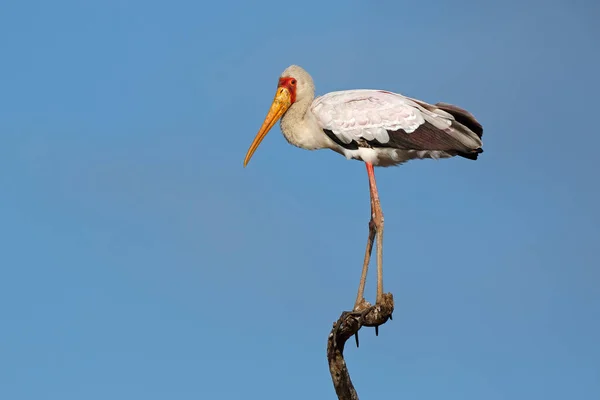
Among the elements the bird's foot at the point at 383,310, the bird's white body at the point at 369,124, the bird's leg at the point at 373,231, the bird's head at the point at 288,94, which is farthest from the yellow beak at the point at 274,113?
the bird's foot at the point at 383,310

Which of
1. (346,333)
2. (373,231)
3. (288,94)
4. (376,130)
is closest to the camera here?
(346,333)

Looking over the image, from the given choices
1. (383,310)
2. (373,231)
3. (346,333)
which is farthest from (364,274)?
(346,333)

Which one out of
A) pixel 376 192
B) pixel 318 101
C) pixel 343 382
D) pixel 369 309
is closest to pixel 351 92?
pixel 318 101

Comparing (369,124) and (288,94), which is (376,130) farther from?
(288,94)

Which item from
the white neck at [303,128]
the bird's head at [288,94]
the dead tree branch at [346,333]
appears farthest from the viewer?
the bird's head at [288,94]

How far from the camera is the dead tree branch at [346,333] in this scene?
45.7 feet

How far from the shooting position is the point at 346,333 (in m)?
14.2

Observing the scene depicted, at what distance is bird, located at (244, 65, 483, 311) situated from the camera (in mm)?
15484

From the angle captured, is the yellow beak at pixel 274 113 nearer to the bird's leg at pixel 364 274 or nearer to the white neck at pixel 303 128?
the white neck at pixel 303 128

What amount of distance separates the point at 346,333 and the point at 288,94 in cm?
418

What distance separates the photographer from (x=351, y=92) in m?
16.1

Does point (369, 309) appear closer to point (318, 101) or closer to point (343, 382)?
point (343, 382)

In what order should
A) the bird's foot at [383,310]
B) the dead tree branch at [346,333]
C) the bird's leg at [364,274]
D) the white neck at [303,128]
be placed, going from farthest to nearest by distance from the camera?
the white neck at [303,128]
the bird's leg at [364,274]
the bird's foot at [383,310]
the dead tree branch at [346,333]

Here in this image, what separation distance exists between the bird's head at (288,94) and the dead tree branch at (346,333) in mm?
3362
